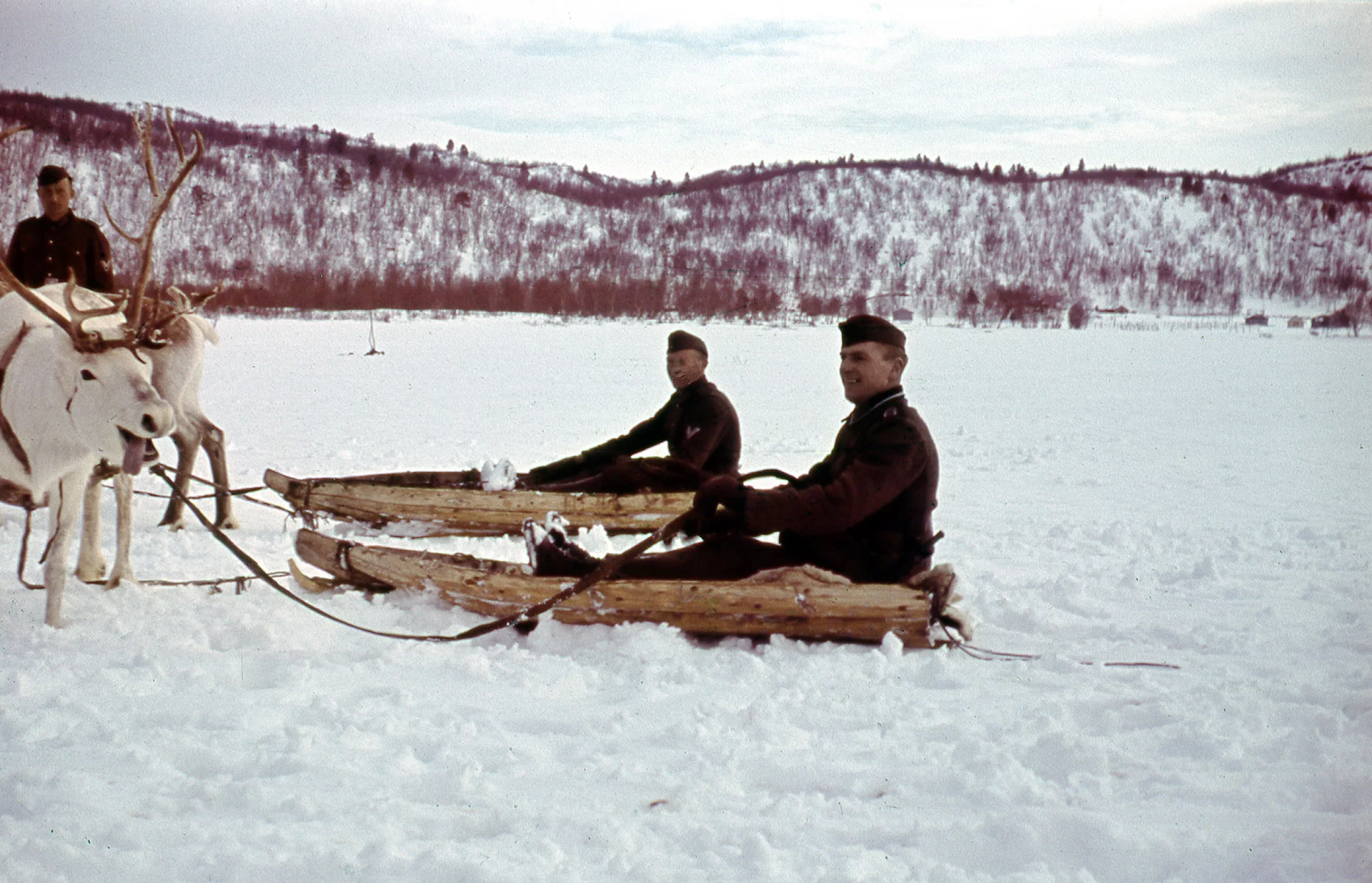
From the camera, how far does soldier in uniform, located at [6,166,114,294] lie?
577 cm

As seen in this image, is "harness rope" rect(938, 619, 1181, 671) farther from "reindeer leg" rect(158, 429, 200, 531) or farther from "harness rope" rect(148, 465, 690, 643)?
"reindeer leg" rect(158, 429, 200, 531)

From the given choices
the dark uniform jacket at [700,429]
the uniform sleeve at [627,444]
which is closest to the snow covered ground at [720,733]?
the uniform sleeve at [627,444]

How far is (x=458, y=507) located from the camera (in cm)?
553

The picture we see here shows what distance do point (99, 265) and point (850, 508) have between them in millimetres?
4855

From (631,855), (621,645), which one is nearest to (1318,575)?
(621,645)

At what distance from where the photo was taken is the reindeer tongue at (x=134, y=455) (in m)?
3.83

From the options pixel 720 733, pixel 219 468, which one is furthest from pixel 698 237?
pixel 720 733

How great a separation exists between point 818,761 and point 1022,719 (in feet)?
2.52

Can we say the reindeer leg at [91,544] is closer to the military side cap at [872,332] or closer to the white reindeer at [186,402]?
the white reindeer at [186,402]

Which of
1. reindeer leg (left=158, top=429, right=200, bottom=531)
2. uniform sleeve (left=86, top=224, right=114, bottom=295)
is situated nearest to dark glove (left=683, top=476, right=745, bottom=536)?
reindeer leg (left=158, top=429, right=200, bottom=531)

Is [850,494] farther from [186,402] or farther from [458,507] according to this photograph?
[186,402]

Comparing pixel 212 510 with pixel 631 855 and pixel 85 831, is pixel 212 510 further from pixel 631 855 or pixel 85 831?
pixel 631 855

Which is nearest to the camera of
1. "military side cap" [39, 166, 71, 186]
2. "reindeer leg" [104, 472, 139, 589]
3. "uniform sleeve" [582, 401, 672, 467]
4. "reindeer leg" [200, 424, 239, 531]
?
"reindeer leg" [104, 472, 139, 589]

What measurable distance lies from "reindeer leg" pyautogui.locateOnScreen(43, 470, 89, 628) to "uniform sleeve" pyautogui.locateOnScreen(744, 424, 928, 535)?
2845 millimetres
